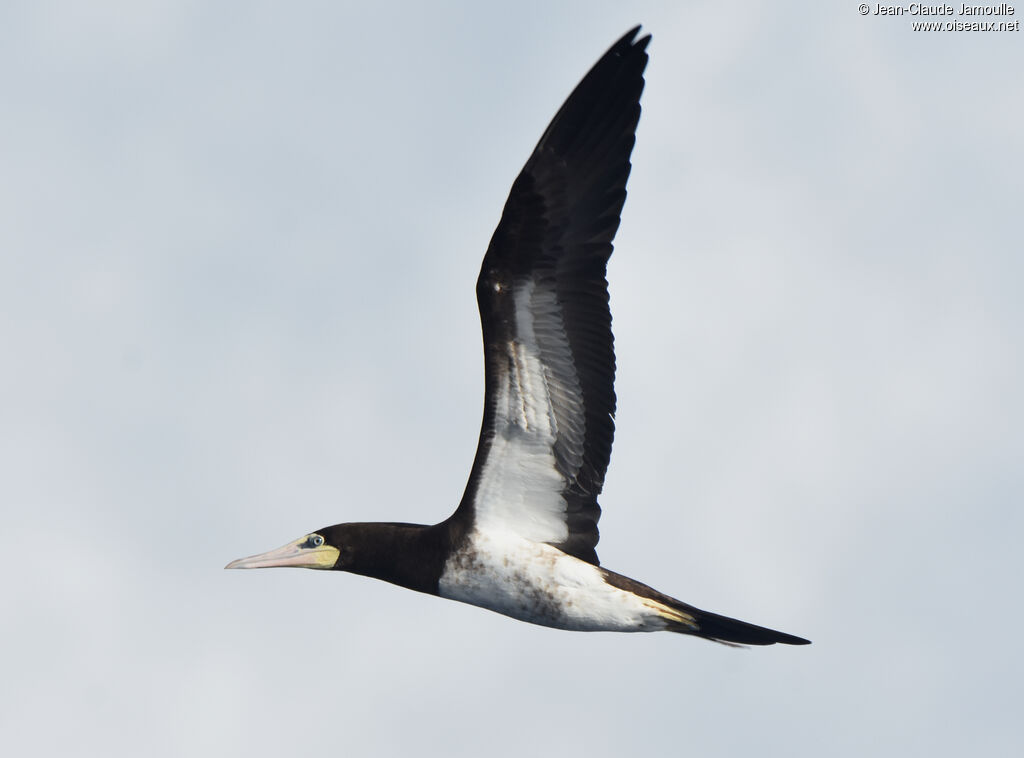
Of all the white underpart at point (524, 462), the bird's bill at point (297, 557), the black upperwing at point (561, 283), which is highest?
the black upperwing at point (561, 283)

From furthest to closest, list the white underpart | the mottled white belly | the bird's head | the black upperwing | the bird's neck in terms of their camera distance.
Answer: the bird's head < the bird's neck < the mottled white belly < the white underpart < the black upperwing

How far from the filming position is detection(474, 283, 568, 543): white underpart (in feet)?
50.9

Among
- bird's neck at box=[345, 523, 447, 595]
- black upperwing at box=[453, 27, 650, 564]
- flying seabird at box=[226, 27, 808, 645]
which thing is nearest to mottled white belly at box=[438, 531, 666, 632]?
flying seabird at box=[226, 27, 808, 645]

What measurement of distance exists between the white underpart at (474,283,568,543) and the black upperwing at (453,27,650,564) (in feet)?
0.04

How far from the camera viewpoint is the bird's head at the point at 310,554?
16.8 m

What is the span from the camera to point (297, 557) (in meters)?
16.9

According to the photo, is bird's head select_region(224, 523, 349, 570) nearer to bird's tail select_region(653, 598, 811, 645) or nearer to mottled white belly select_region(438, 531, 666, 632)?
mottled white belly select_region(438, 531, 666, 632)

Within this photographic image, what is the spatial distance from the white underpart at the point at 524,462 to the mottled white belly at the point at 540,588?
21 cm

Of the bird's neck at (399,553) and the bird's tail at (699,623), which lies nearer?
the bird's tail at (699,623)

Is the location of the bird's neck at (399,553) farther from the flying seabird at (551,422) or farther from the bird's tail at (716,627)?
the bird's tail at (716,627)

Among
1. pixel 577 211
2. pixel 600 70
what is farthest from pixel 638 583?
pixel 600 70

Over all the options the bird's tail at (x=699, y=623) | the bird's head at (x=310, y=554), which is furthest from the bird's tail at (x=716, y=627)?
the bird's head at (x=310, y=554)

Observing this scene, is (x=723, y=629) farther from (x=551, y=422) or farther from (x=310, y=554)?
(x=310, y=554)

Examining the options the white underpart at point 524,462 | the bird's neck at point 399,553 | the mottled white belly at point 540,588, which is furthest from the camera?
the bird's neck at point 399,553
